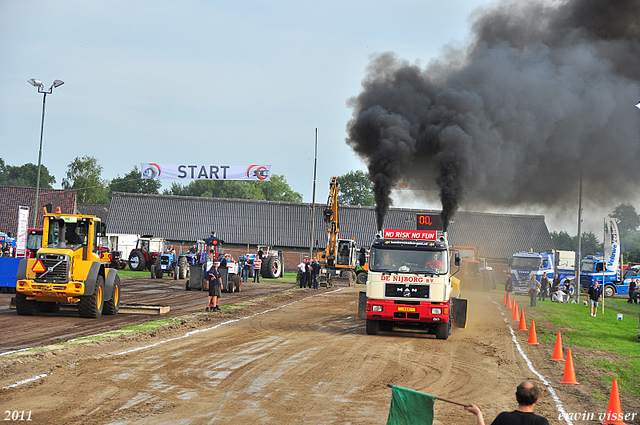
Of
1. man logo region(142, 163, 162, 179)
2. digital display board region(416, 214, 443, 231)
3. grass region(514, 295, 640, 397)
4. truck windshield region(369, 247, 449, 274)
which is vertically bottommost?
grass region(514, 295, 640, 397)

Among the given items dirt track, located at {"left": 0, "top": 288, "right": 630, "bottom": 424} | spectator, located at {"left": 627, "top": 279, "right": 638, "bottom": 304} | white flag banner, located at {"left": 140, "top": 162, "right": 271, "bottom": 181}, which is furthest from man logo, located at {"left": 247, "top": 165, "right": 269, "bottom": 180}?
dirt track, located at {"left": 0, "top": 288, "right": 630, "bottom": 424}

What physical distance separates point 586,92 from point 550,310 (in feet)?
34.0

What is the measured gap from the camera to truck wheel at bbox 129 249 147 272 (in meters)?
48.6

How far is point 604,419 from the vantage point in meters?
8.91

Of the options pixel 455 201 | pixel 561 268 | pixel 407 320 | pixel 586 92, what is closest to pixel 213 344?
pixel 407 320

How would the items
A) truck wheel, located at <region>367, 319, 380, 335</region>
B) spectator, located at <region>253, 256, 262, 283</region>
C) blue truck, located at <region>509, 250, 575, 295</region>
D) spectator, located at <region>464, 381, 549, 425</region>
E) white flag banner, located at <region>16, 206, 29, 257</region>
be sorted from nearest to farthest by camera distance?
spectator, located at <region>464, 381, 549, 425</region> → truck wheel, located at <region>367, 319, 380, 335</region> → white flag banner, located at <region>16, 206, 29, 257</region> → blue truck, located at <region>509, 250, 575, 295</region> → spectator, located at <region>253, 256, 262, 283</region>

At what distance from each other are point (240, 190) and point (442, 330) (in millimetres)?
111267

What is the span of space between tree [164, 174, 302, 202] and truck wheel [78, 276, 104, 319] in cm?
10423

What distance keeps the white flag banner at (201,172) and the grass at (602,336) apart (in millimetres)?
39433

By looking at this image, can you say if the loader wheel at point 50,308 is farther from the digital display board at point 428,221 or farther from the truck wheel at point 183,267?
the truck wheel at point 183,267

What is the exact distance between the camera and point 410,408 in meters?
5.36

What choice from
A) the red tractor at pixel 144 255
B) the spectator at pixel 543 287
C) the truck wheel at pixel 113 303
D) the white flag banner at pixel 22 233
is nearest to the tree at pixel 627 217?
the spectator at pixel 543 287

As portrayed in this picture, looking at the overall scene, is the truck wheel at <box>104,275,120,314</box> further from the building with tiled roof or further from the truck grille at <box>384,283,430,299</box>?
the building with tiled roof

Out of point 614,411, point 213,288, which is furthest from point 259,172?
point 614,411
